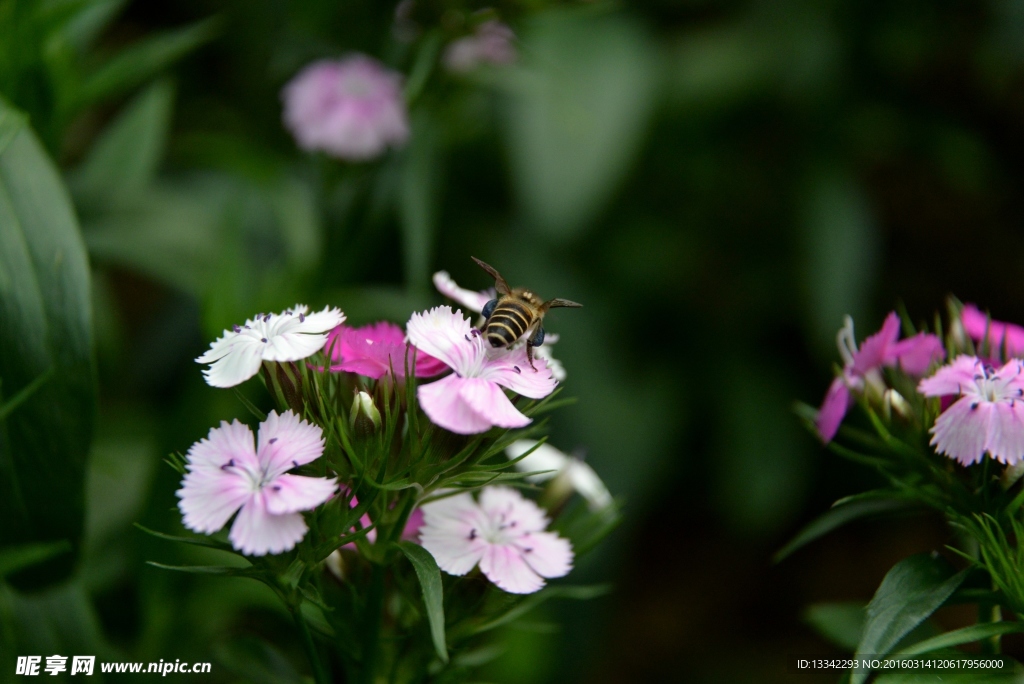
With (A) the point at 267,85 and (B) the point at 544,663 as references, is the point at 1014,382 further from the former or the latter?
(A) the point at 267,85

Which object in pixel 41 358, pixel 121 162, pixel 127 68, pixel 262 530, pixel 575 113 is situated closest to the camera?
pixel 262 530

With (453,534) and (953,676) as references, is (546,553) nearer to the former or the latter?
(453,534)

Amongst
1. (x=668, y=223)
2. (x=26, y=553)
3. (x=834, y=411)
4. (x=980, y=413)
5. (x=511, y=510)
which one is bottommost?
(x=668, y=223)

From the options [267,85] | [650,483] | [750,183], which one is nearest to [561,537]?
[650,483]

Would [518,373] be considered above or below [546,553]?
above

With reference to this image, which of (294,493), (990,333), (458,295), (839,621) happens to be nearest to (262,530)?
(294,493)

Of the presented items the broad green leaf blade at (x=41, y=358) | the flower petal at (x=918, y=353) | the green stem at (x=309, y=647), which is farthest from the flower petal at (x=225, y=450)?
the flower petal at (x=918, y=353)

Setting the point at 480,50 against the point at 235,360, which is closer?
the point at 235,360

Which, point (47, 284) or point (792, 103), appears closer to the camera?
point (47, 284)
